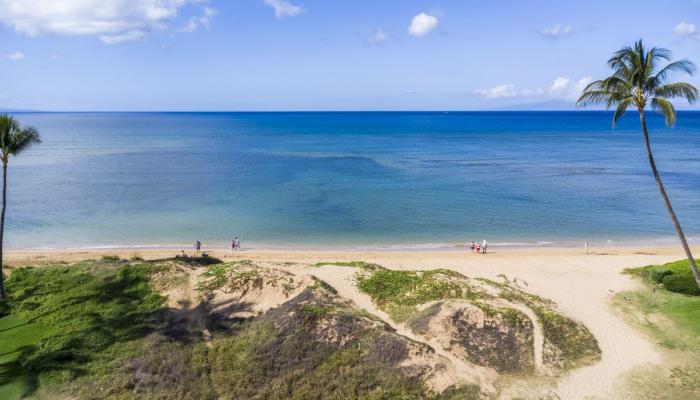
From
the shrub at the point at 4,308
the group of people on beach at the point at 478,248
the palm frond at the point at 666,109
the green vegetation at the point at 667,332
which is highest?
the palm frond at the point at 666,109

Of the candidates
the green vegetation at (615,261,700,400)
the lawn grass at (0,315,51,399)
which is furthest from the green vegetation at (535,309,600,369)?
the lawn grass at (0,315,51,399)

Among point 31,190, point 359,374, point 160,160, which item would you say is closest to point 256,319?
point 359,374

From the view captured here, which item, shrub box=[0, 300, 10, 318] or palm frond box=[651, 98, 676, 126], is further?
shrub box=[0, 300, 10, 318]

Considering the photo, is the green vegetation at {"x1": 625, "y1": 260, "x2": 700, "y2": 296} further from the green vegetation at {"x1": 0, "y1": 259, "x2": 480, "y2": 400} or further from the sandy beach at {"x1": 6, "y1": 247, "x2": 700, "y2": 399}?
the green vegetation at {"x1": 0, "y1": 259, "x2": 480, "y2": 400}

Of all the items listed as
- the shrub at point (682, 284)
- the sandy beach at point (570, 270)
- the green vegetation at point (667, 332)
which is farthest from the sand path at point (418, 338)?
the shrub at point (682, 284)

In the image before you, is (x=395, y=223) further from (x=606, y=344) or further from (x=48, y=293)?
(x=48, y=293)

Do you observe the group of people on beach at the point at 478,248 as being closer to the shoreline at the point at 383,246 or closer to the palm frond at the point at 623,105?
the shoreline at the point at 383,246
